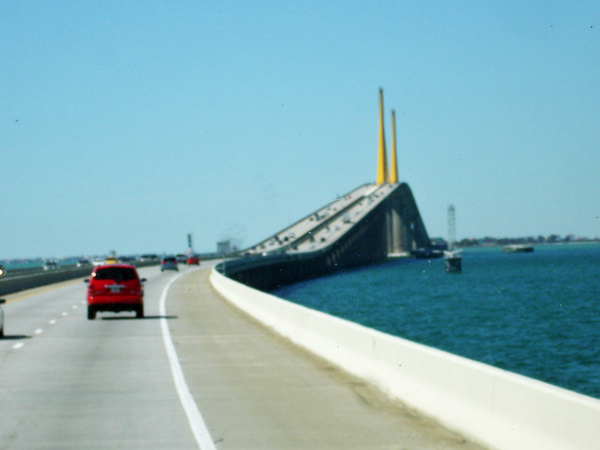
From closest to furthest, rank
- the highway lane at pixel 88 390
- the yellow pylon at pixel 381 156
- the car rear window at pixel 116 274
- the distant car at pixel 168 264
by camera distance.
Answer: the highway lane at pixel 88 390 → the car rear window at pixel 116 274 → the distant car at pixel 168 264 → the yellow pylon at pixel 381 156

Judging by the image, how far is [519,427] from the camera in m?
8.52

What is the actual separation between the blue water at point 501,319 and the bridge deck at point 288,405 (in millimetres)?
12380

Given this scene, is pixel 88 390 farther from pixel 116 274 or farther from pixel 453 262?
pixel 453 262

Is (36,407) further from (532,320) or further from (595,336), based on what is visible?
(532,320)

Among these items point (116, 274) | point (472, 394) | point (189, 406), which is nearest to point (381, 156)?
point (116, 274)

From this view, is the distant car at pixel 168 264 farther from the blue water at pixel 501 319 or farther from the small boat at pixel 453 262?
the small boat at pixel 453 262

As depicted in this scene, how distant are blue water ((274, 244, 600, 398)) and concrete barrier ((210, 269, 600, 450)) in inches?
566

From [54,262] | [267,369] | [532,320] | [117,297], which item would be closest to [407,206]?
[54,262]

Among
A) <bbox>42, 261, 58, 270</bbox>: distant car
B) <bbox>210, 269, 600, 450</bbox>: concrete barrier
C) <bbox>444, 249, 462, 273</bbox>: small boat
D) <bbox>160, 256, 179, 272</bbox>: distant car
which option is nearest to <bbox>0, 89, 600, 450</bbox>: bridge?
<bbox>210, 269, 600, 450</bbox>: concrete barrier

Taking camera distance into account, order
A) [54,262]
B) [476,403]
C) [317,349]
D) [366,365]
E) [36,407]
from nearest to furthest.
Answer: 1. [476,403]
2. [36,407]
3. [366,365]
4. [317,349]
5. [54,262]

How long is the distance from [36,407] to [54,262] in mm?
112947

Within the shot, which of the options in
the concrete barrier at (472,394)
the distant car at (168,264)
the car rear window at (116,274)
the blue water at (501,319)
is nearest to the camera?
the concrete barrier at (472,394)

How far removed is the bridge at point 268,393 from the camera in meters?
9.19

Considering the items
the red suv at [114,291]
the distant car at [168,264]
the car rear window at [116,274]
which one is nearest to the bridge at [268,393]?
the red suv at [114,291]
